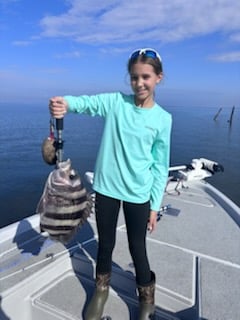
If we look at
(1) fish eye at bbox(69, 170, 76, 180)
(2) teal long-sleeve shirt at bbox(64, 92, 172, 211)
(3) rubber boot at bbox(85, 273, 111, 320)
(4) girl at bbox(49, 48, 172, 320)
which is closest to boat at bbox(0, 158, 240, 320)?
(3) rubber boot at bbox(85, 273, 111, 320)

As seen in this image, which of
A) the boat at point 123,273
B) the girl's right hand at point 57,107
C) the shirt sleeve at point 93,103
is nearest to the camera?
the girl's right hand at point 57,107

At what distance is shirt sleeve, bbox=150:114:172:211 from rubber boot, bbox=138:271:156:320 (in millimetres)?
650

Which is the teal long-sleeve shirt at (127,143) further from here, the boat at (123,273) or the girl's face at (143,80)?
the boat at (123,273)

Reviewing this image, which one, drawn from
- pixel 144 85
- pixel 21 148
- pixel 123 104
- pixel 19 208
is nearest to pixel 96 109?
pixel 123 104

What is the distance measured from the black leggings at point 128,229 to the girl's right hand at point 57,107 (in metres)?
0.71

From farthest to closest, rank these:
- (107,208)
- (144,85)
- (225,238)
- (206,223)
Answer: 1. (206,223)
2. (225,238)
3. (107,208)
4. (144,85)

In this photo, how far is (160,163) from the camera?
2451mm

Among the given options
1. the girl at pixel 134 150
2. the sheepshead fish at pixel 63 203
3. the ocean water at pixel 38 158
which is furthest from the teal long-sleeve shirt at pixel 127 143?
the ocean water at pixel 38 158

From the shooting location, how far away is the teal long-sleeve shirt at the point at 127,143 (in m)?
2.31

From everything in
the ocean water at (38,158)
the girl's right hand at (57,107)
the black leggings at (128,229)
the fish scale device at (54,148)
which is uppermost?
the girl's right hand at (57,107)

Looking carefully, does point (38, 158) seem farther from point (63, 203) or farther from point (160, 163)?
point (63, 203)

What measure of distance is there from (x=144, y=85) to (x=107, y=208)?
92cm

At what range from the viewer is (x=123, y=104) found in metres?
2.35

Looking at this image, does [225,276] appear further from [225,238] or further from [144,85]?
[144,85]
